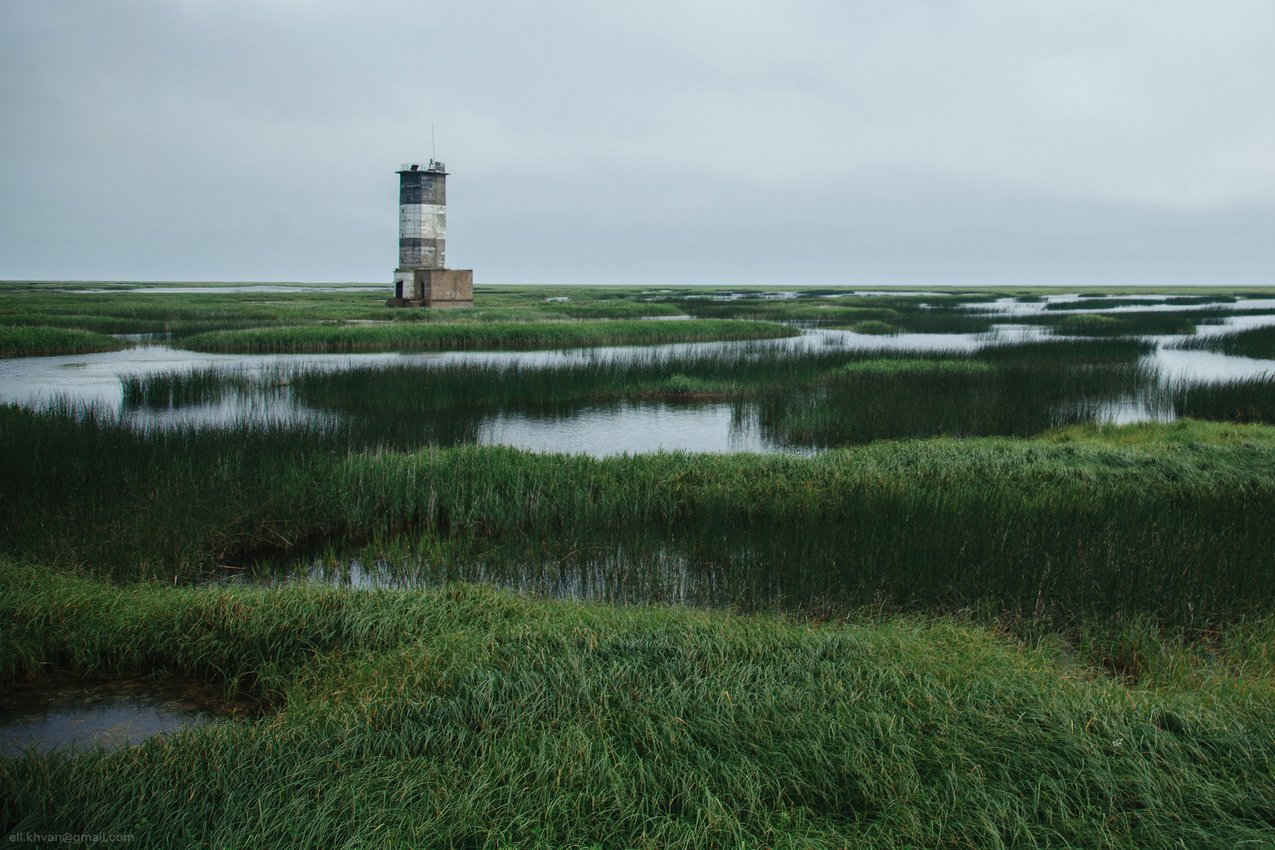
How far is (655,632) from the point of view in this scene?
542cm

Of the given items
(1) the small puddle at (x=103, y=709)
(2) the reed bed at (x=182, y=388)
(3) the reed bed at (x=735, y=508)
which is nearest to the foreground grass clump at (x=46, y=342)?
(2) the reed bed at (x=182, y=388)

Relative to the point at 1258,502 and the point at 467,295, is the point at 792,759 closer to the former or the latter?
the point at 1258,502

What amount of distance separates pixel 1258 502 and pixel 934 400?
7.16 m

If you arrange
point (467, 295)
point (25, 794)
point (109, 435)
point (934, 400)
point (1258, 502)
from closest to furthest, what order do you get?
point (25, 794) < point (1258, 502) < point (109, 435) < point (934, 400) < point (467, 295)

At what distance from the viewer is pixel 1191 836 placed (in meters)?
3.53

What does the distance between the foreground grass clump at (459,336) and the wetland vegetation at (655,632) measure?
1495 centimetres

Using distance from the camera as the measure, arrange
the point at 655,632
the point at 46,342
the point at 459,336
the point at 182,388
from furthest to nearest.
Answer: the point at 459,336 < the point at 46,342 < the point at 182,388 < the point at 655,632

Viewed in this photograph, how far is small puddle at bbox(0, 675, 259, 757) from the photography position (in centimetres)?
484


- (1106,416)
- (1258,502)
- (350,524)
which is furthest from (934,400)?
(350,524)

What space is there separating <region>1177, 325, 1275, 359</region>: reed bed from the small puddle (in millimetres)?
28933

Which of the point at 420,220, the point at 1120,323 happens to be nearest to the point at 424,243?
the point at 420,220

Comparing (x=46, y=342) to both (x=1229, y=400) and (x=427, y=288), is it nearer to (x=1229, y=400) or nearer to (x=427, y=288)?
(x=427, y=288)

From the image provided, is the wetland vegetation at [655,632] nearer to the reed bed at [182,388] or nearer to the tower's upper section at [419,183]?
the reed bed at [182,388]

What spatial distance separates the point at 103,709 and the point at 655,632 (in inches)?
130
